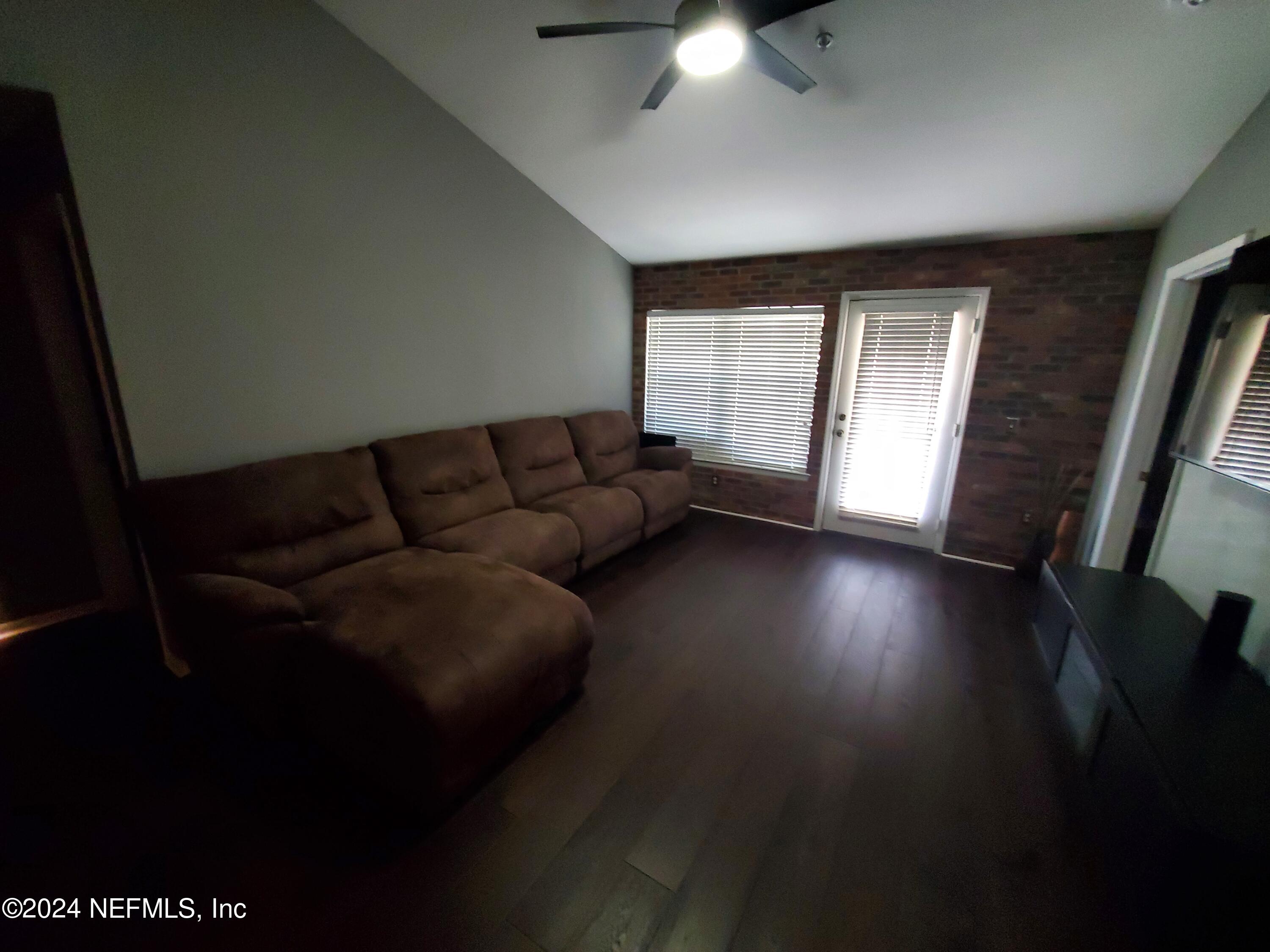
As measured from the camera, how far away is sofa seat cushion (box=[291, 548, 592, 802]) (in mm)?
1389

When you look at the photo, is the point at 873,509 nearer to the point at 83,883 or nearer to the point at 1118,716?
the point at 1118,716

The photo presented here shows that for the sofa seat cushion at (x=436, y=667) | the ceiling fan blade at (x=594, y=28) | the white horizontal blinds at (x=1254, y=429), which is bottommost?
the sofa seat cushion at (x=436, y=667)

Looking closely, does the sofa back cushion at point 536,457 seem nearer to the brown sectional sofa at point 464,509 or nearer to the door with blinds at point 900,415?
the brown sectional sofa at point 464,509

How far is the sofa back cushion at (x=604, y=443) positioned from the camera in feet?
12.4

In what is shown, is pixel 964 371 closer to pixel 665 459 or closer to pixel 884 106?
pixel 884 106

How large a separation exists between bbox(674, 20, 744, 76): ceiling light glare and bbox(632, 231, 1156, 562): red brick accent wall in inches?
92.4

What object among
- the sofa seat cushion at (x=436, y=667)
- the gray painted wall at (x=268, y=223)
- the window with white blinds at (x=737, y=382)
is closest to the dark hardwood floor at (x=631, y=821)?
the sofa seat cushion at (x=436, y=667)

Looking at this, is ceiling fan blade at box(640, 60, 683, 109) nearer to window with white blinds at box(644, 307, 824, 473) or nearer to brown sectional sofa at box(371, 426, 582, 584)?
brown sectional sofa at box(371, 426, 582, 584)

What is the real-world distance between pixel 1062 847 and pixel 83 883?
282cm

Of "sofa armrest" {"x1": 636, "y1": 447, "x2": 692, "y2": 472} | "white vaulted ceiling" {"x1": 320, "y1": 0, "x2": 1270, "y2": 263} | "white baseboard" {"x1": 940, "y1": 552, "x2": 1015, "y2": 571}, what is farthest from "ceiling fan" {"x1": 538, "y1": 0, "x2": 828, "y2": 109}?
Answer: "white baseboard" {"x1": 940, "y1": 552, "x2": 1015, "y2": 571}

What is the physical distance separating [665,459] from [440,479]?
6.59ft

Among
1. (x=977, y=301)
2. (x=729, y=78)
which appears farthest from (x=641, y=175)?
(x=977, y=301)

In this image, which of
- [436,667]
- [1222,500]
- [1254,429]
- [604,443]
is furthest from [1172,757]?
[604,443]

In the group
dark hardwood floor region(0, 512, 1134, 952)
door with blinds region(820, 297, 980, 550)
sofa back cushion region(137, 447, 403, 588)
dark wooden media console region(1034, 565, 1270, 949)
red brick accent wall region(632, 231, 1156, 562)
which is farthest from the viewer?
door with blinds region(820, 297, 980, 550)
